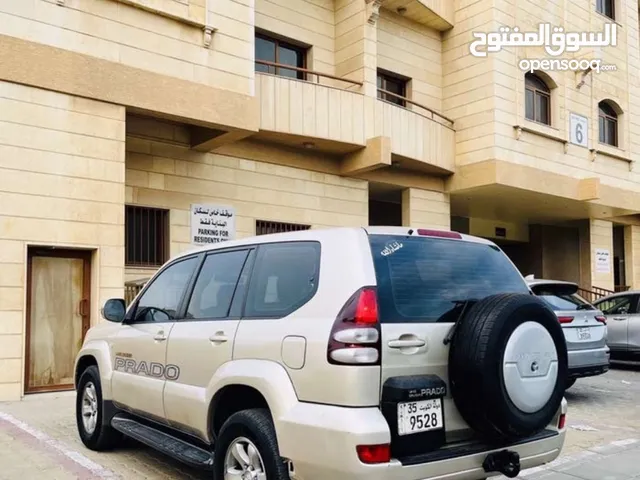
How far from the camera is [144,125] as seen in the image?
12305 millimetres

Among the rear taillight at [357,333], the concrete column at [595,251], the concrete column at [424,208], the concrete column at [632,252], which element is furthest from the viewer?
the concrete column at [632,252]

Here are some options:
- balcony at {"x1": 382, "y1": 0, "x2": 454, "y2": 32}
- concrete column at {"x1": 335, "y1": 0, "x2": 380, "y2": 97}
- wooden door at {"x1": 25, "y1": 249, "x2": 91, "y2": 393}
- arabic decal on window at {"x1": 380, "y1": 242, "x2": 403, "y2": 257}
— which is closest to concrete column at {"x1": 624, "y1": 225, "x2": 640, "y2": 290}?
balcony at {"x1": 382, "y1": 0, "x2": 454, "y2": 32}

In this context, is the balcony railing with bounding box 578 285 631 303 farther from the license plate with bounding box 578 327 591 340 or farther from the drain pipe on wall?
the drain pipe on wall

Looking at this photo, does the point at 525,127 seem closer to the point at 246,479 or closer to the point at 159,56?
the point at 159,56

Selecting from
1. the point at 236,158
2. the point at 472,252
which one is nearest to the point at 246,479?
the point at 472,252

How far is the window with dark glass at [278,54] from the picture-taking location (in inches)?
590

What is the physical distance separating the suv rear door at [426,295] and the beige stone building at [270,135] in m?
7.44

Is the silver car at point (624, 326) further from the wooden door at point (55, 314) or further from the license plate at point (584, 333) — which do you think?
the wooden door at point (55, 314)

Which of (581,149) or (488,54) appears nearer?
(488,54)

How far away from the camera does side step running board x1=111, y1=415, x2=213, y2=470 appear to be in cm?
438

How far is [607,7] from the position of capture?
22797mm

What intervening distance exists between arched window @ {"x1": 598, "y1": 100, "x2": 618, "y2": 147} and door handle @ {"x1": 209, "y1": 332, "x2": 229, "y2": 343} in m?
20.3

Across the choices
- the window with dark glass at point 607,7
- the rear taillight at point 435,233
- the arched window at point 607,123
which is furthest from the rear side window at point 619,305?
the window with dark glass at point 607,7

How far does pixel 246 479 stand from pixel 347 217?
473 inches
